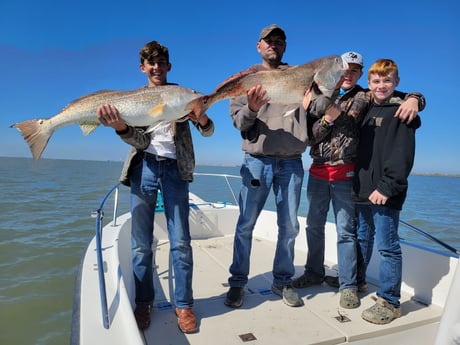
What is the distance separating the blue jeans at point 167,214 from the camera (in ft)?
9.61

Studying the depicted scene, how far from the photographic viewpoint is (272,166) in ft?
11.0

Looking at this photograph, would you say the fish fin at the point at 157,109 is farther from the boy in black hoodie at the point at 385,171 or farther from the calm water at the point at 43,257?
the calm water at the point at 43,257

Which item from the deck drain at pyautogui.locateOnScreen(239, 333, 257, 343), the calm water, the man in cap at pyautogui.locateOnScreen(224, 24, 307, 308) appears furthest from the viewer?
the calm water

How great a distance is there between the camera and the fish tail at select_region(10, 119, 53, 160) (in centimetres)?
279

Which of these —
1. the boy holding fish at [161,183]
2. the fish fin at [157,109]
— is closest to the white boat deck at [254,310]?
the boy holding fish at [161,183]

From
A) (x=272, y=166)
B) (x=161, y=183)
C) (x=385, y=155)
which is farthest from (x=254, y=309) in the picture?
(x=385, y=155)

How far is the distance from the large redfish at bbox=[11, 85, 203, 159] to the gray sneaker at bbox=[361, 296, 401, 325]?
96.9 inches

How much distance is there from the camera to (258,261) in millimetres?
4891

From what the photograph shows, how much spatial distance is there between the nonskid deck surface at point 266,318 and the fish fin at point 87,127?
1804 mm

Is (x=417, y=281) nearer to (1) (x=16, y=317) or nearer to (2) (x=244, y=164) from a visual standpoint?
(2) (x=244, y=164)

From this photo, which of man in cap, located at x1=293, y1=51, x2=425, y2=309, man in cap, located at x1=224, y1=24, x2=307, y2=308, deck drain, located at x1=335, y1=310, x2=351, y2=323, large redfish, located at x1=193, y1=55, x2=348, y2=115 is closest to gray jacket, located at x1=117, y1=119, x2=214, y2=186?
large redfish, located at x1=193, y1=55, x2=348, y2=115

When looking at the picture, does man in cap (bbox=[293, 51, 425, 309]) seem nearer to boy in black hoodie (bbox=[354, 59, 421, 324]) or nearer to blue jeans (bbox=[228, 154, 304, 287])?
boy in black hoodie (bbox=[354, 59, 421, 324])

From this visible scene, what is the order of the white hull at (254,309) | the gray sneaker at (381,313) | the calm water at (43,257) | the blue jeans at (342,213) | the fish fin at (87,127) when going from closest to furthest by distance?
the white hull at (254,309), the fish fin at (87,127), the gray sneaker at (381,313), the blue jeans at (342,213), the calm water at (43,257)

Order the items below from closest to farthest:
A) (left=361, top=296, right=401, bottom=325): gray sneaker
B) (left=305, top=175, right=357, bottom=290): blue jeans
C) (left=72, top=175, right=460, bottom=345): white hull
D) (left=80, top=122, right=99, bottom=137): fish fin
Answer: (left=72, top=175, right=460, bottom=345): white hull < (left=80, top=122, right=99, bottom=137): fish fin < (left=361, top=296, right=401, bottom=325): gray sneaker < (left=305, top=175, right=357, bottom=290): blue jeans
